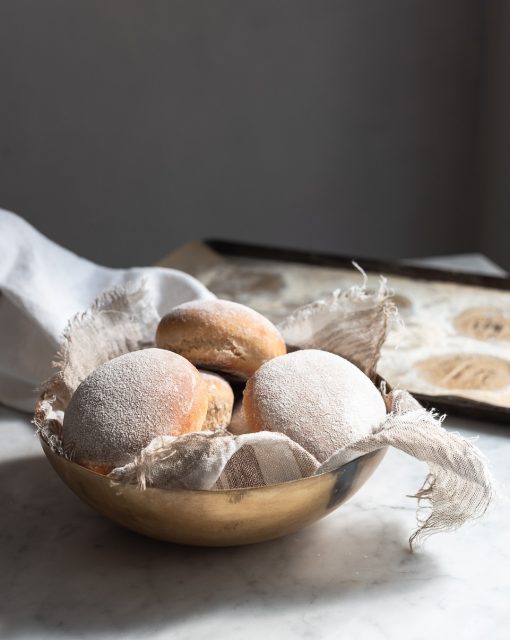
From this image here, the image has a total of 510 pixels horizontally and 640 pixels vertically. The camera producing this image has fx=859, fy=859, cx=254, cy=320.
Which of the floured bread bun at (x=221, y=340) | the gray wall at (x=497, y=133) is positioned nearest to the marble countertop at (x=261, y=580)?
the floured bread bun at (x=221, y=340)

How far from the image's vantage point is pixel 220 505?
56cm

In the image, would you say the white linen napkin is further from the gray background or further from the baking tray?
the gray background

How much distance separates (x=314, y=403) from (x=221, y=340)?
130mm

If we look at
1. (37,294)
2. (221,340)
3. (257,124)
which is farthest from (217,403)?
(257,124)

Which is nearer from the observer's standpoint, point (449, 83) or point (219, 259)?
point (219, 259)

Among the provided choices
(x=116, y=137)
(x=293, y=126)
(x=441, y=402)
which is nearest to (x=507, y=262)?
(x=293, y=126)

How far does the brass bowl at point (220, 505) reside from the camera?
0.56 metres

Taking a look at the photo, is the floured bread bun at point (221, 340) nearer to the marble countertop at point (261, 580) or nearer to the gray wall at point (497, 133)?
the marble countertop at point (261, 580)

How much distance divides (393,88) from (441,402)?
2028 mm

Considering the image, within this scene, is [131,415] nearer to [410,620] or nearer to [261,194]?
[410,620]

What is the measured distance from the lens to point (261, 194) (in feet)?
8.94

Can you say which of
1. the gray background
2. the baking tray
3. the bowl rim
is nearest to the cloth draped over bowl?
the bowl rim

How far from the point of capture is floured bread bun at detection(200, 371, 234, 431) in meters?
0.65

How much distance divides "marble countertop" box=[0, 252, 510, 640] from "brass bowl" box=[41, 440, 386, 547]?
33mm
